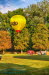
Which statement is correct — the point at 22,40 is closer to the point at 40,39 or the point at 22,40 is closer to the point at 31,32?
the point at 31,32

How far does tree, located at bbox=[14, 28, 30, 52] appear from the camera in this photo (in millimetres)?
73500

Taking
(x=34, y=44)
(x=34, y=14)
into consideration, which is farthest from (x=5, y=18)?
(x=34, y=44)

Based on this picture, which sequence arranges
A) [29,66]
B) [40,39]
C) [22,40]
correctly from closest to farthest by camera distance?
[29,66] → [40,39] → [22,40]

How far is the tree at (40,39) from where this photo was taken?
237 feet

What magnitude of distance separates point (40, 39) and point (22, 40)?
6.08m

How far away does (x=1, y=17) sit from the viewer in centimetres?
8175

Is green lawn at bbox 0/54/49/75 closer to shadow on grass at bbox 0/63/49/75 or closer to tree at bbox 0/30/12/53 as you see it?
shadow on grass at bbox 0/63/49/75

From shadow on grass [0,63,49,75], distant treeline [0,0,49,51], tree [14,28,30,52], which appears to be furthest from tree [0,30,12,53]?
shadow on grass [0,63,49,75]

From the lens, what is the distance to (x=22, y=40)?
74.2 meters

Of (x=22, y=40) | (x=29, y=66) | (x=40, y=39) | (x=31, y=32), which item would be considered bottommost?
(x=22, y=40)

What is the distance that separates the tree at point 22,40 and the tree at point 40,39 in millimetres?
2742

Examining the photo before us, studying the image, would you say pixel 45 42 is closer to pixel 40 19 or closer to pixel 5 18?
pixel 40 19

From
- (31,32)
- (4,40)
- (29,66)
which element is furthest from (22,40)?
(29,66)

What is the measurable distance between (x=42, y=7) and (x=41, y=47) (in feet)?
57.0
